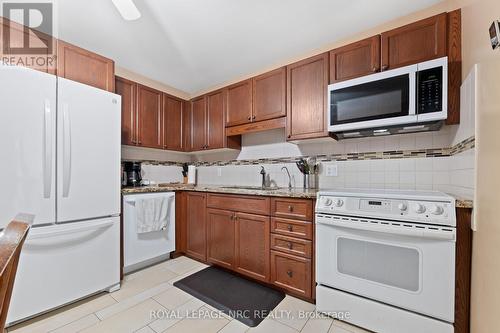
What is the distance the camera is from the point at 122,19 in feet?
5.90

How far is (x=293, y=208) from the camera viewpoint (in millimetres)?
1799

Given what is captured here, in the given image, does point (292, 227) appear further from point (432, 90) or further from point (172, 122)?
point (172, 122)

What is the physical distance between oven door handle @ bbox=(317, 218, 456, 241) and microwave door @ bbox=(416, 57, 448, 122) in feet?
2.51

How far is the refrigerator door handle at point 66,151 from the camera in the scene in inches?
63.2

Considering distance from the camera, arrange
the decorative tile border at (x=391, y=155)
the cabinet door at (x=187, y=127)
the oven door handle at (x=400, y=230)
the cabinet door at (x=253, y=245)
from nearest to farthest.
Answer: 1. the oven door handle at (x=400, y=230)
2. the decorative tile border at (x=391, y=155)
3. the cabinet door at (x=253, y=245)
4. the cabinet door at (x=187, y=127)

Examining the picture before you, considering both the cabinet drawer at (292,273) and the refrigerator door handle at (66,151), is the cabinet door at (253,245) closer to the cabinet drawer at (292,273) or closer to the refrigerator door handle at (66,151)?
the cabinet drawer at (292,273)

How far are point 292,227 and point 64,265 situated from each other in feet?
5.87

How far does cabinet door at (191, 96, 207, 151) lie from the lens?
2.98 m

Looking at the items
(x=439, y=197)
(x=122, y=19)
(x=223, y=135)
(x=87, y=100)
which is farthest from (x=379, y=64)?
(x=87, y=100)

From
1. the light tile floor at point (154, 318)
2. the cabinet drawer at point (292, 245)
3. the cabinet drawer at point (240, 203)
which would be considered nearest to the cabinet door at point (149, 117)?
the cabinet drawer at point (240, 203)

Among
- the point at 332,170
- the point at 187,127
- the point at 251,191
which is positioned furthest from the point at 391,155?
the point at 187,127

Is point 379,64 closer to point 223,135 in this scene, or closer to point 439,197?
point 439,197

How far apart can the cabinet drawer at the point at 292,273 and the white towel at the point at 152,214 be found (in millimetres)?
1309

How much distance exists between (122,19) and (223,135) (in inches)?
58.0
